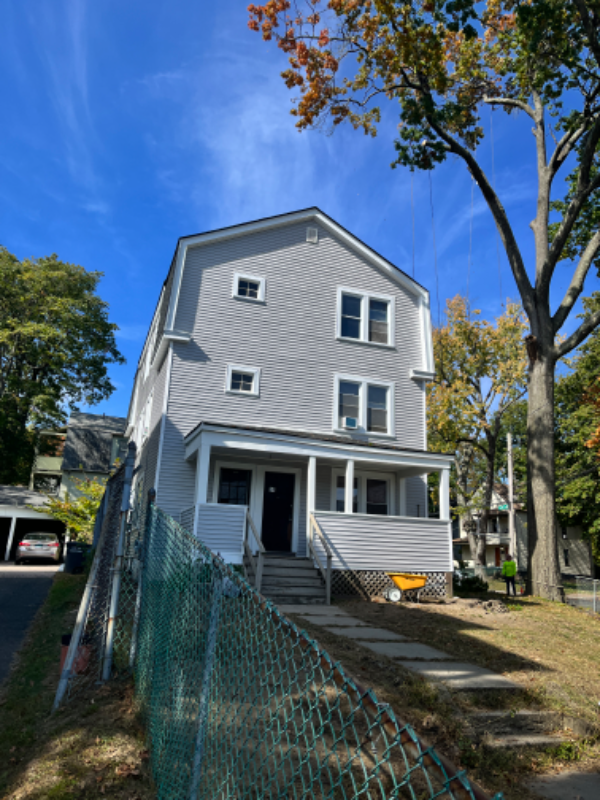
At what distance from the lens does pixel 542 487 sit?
14.5 m

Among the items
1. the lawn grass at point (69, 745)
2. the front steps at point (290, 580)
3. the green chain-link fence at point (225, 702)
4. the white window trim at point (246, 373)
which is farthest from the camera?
the white window trim at point (246, 373)

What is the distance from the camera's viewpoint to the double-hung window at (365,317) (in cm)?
1736

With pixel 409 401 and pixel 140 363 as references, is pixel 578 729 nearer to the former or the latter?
pixel 409 401

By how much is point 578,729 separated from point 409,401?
505 inches

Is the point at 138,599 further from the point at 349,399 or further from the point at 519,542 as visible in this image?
the point at 519,542

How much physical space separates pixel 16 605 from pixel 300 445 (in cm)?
699

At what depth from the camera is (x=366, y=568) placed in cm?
1345

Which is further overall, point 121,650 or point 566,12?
point 566,12

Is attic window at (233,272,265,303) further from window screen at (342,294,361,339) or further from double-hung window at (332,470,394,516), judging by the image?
double-hung window at (332,470,394,516)

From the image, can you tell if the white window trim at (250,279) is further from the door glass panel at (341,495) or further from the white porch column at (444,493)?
the white porch column at (444,493)

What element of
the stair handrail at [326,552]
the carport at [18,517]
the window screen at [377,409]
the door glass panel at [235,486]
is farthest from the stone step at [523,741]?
the carport at [18,517]

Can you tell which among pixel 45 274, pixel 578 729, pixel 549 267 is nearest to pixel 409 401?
pixel 549 267

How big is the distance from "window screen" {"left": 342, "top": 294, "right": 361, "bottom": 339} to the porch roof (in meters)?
4.21

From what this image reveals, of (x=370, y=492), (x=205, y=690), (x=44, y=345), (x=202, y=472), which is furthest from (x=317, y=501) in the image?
(x=44, y=345)
